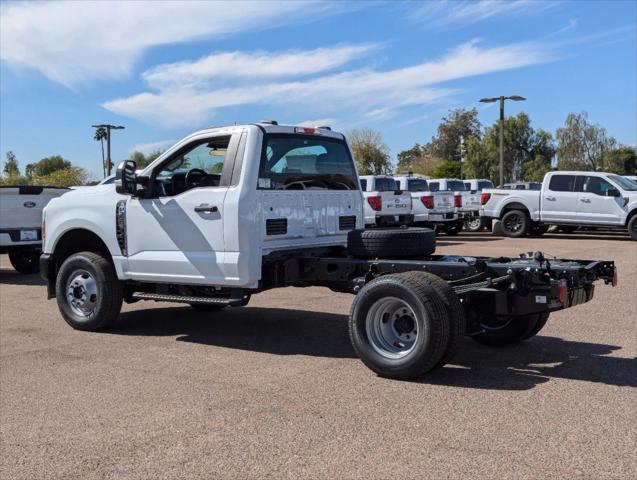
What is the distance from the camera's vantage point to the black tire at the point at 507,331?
6.76m

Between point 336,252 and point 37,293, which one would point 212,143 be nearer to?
point 336,252

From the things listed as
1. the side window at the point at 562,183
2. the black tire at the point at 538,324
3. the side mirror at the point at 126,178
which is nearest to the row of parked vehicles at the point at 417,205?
the side window at the point at 562,183

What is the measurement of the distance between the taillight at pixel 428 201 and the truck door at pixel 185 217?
15.4 m

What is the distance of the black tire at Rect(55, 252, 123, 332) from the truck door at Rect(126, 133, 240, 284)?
36 cm

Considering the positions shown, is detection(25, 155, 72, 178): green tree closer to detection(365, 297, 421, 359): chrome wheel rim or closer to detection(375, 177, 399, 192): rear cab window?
detection(375, 177, 399, 192): rear cab window

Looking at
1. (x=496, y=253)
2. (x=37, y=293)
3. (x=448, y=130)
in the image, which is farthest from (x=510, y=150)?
(x=37, y=293)

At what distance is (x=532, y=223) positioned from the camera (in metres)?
22.3

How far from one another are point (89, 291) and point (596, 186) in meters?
17.0

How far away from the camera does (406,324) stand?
5.95 meters

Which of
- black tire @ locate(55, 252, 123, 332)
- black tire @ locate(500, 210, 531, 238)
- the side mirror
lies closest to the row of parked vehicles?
black tire @ locate(500, 210, 531, 238)

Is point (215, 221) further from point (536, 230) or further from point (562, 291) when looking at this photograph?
point (536, 230)

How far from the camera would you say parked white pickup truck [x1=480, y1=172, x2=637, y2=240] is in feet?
67.4

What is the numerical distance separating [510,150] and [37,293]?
70.3 metres

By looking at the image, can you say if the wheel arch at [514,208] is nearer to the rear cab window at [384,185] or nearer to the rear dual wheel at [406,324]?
the rear cab window at [384,185]
